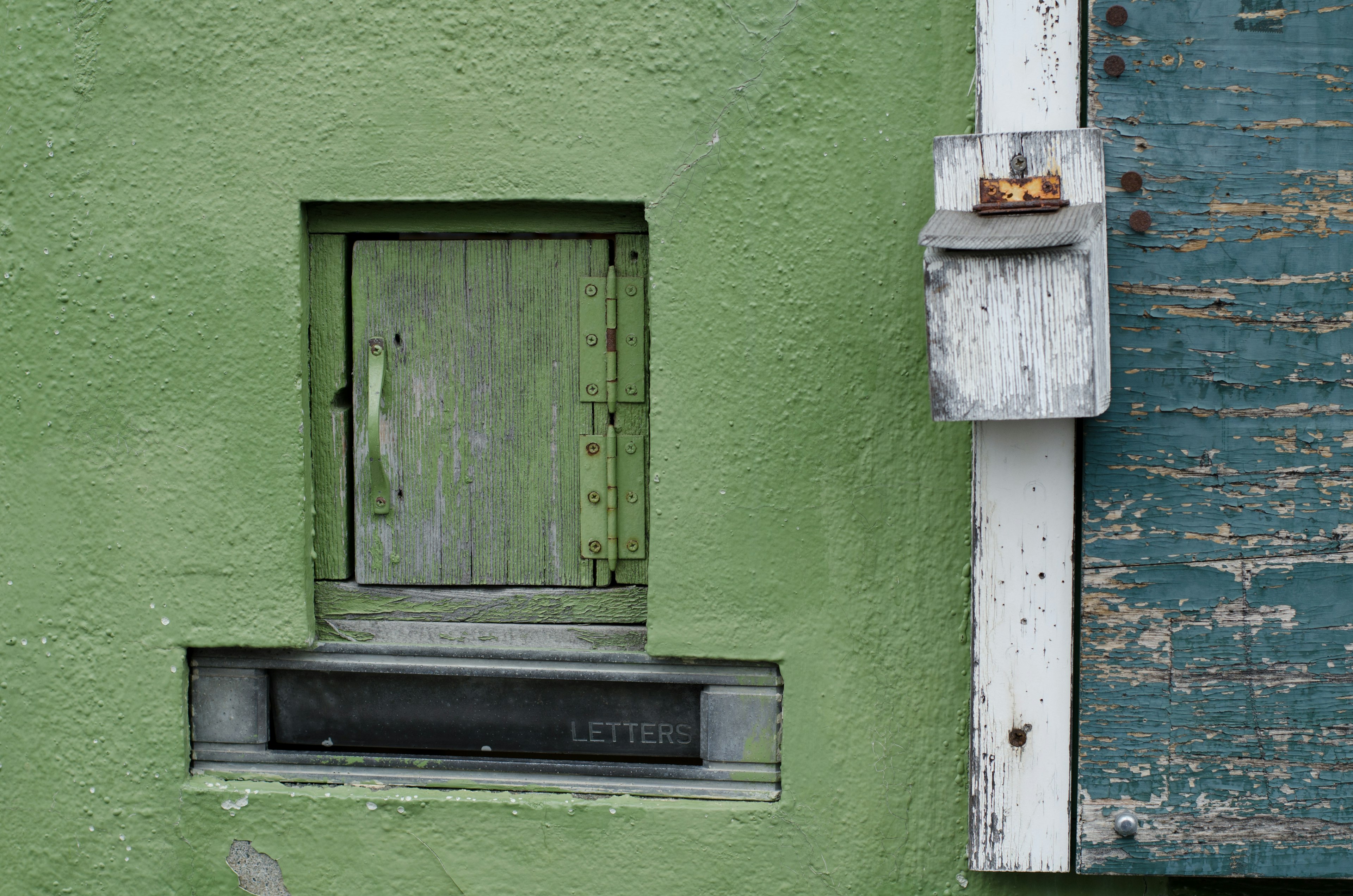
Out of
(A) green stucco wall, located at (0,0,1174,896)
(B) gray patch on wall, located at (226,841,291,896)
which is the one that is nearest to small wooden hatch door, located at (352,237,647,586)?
(A) green stucco wall, located at (0,0,1174,896)

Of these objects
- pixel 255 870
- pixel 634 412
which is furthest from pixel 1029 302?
pixel 255 870

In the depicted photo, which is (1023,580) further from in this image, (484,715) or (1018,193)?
(484,715)

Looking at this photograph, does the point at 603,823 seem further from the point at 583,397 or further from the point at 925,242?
the point at 925,242

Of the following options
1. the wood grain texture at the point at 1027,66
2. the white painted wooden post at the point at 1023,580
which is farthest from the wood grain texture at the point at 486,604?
the wood grain texture at the point at 1027,66

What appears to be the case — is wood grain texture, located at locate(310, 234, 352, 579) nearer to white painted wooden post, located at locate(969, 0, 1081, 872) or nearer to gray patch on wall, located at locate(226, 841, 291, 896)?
gray patch on wall, located at locate(226, 841, 291, 896)

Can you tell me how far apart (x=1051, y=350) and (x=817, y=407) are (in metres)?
0.47

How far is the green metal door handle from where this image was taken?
6.67 ft

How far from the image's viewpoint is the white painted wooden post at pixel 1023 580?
6.00 feet

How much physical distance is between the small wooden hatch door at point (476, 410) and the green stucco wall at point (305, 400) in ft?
0.49

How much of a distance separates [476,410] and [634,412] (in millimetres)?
352

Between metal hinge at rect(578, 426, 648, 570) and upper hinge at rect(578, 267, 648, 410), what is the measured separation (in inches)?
3.6

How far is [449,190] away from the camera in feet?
6.42

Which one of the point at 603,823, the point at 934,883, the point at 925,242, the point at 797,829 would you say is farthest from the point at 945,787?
the point at 925,242

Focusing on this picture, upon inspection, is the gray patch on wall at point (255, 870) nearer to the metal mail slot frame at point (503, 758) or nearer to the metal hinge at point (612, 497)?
Answer: the metal mail slot frame at point (503, 758)
